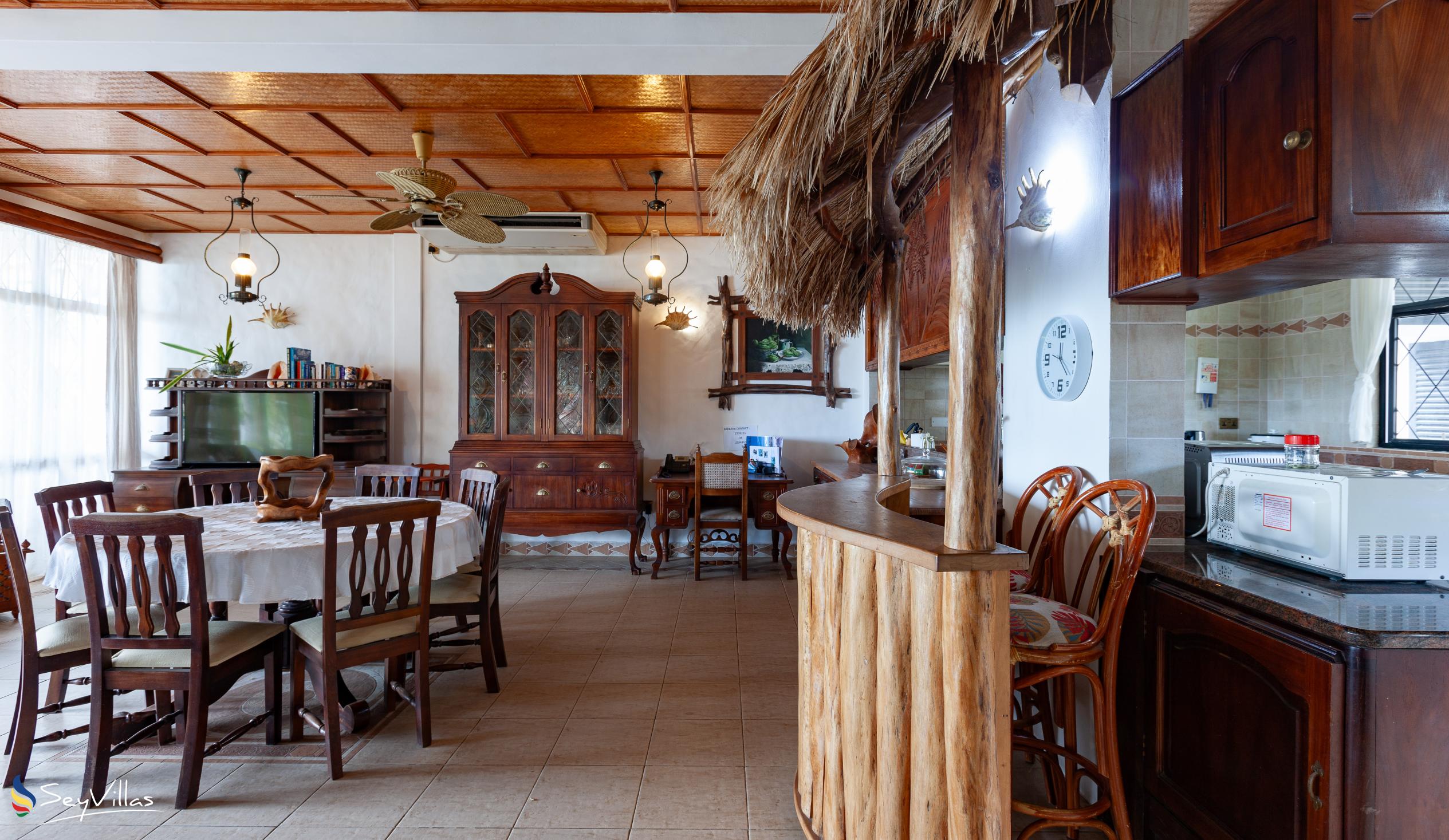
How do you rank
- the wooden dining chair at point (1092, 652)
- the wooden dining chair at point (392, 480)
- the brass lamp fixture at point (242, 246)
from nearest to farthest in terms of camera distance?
the wooden dining chair at point (1092, 652) → the wooden dining chair at point (392, 480) → the brass lamp fixture at point (242, 246)

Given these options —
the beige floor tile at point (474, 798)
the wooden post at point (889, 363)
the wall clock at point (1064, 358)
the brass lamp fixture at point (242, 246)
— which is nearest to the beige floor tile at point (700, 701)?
the beige floor tile at point (474, 798)

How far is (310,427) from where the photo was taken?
5188 millimetres

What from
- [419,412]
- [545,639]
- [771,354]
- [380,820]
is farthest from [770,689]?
[419,412]

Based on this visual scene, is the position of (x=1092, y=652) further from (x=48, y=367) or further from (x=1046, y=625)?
(x=48, y=367)

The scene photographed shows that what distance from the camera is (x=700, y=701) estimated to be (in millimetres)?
2945

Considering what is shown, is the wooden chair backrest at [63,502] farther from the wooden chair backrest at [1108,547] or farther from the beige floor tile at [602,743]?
the wooden chair backrest at [1108,547]

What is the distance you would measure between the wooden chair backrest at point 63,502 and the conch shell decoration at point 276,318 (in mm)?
2981

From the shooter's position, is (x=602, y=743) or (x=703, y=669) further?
(x=703, y=669)

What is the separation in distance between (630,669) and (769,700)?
765mm

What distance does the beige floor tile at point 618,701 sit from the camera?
281 cm

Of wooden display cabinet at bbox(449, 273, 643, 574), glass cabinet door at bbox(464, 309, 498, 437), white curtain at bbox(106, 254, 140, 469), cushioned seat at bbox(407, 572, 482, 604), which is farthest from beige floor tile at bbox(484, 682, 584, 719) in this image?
white curtain at bbox(106, 254, 140, 469)

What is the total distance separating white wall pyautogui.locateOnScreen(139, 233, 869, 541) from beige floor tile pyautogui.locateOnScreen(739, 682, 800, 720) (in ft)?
9.39

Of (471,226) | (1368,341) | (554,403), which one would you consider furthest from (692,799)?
(1368,341)

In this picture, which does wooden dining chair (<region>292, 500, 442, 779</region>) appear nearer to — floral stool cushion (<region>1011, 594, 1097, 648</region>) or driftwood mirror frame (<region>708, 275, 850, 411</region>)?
floral stool cushion (<region>1011, 594, 1097, 648</region>)
